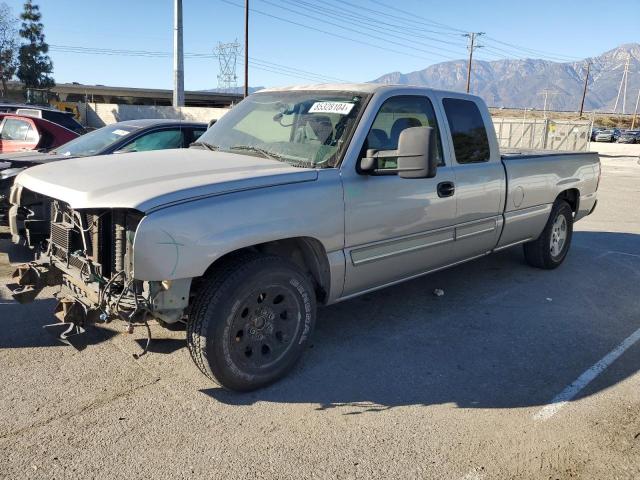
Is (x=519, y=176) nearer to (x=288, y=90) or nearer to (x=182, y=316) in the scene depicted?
(x=288, y=90)

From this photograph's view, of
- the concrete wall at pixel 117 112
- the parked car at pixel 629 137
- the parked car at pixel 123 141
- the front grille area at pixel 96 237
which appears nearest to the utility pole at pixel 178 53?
the concrete wall at pixel 117 112

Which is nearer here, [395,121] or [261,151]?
[261,151]

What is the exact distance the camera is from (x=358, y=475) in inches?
110

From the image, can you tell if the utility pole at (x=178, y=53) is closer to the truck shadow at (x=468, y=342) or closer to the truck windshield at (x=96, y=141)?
the truck windshield at (x=96, y=141)

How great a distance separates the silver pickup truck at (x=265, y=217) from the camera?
10.1 feet

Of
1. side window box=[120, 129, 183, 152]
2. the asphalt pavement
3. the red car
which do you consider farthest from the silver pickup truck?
the red car

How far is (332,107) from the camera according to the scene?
4164 mm

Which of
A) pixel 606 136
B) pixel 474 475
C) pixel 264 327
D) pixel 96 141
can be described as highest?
pixel 606 136

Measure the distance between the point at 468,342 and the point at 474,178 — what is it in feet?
4.78

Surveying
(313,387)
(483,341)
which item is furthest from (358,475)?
(483,341)

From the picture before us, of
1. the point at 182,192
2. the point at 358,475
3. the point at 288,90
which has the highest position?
the point at 288,90

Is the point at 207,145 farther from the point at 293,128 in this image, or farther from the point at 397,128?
the point at 397,128

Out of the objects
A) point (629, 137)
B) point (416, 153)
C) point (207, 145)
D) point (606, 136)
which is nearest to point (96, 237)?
point (207, 145)

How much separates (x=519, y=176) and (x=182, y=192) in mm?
3752
